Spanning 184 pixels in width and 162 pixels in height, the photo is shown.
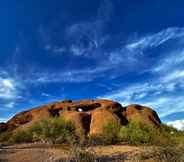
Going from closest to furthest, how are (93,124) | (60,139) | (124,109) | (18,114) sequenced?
(60,139) < (93,124) < (124,109) < (18,114)

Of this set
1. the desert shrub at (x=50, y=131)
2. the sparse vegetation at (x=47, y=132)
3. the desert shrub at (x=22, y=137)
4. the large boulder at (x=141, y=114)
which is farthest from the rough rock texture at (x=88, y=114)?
the desert shrub at (x=50, y=131)

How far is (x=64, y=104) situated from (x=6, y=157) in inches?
1976

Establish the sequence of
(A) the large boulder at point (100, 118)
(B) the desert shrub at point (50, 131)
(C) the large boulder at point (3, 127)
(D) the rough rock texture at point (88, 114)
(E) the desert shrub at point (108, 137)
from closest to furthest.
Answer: (E) the desert shrub at point (108, 137), (B) the desert shrub at point (50, 131), (A) the large boulder at point (100, 118), (D) the rough rock texture at point (88, 114), (C) the large boulder at point (3, 127)

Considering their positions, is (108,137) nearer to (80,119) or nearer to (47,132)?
(47,132)

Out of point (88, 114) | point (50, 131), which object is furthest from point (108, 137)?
point (88, 114)

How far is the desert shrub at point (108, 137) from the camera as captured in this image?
35416mm

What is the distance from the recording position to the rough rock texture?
54719 millimetres

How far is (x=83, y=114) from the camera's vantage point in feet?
194

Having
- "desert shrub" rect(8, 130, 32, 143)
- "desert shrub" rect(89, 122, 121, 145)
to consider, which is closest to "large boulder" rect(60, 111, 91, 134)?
"desert shrub" rect(89, 122, 121, 145)

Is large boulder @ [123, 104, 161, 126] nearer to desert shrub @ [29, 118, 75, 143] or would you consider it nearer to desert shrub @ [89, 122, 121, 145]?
desert shrub @ [89, 122, 121, 145]

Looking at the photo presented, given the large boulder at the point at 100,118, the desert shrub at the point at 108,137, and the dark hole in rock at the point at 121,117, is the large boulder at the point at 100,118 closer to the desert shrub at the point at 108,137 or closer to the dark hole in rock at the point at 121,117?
the dark hole in rock at the point at 121,117

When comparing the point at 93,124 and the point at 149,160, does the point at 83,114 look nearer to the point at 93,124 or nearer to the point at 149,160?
the point at 93,124

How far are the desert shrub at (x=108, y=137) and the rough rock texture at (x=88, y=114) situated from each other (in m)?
5.60

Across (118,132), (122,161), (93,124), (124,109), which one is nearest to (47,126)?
(118,132)
